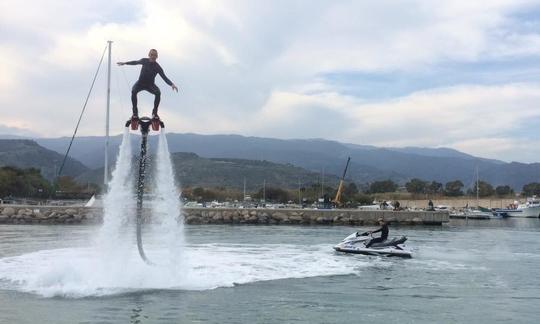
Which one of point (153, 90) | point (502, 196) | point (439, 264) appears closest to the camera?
point (153, 90)

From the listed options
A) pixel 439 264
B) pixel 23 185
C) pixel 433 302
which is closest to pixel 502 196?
pixel 23 185

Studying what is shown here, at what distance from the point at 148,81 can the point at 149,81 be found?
1.2 inches

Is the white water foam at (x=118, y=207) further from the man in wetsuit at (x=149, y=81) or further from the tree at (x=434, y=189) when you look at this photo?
the tree at (x=434, y=189)

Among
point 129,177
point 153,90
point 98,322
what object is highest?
point 153,90

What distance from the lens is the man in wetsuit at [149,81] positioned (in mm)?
16594

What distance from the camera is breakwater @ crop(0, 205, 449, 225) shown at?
5912 centimetres

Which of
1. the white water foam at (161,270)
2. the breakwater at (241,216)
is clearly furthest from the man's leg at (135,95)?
the breakwater at (241,216)

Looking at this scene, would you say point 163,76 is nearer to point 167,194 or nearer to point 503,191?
point 167,194

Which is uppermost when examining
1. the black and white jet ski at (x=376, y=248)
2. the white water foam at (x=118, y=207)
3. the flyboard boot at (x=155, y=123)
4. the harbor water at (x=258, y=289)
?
the flyboard boot at (x=155, y=123)

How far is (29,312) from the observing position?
576 inches

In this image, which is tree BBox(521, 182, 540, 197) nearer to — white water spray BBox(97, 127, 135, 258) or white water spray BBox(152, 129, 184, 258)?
white water spray BBox(152, 129, 184, 258)

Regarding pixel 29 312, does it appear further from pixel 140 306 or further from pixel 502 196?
pixel 502 196

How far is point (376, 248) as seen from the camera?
30234 millimetres

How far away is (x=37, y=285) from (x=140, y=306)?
464 centimetres
